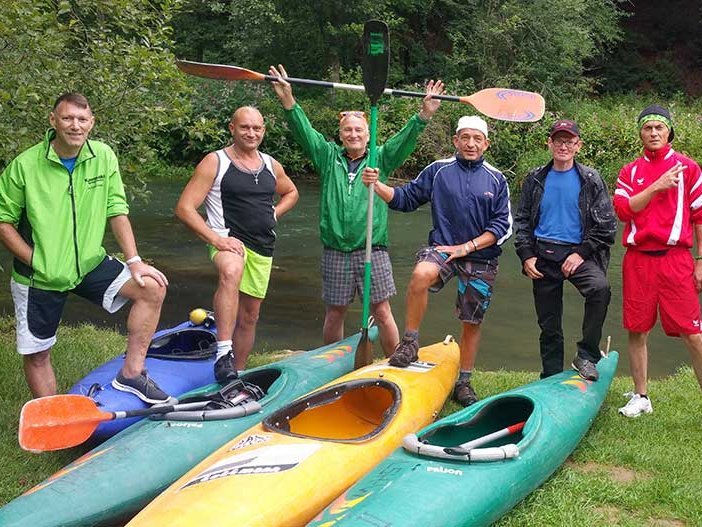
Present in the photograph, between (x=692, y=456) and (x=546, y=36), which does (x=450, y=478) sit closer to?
(x=692, y=456)

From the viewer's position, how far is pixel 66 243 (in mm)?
3969

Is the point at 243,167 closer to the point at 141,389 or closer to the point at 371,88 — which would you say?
the point at 371,88

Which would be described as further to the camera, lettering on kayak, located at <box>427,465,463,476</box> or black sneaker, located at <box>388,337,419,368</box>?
black sneaker, located at <box>388,337,419,368</box>

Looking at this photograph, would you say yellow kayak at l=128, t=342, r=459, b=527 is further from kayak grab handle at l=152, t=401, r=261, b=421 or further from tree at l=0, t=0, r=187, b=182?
tree at l=0, t=0, r=187, b=182

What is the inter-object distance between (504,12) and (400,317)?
15.3 m

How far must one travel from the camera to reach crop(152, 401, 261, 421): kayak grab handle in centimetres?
380

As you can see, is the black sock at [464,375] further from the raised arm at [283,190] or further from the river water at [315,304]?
the river water at [315,304]

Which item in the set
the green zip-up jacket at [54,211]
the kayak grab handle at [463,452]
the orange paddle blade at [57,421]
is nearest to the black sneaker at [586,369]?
the kayak grab handle at [463,452]

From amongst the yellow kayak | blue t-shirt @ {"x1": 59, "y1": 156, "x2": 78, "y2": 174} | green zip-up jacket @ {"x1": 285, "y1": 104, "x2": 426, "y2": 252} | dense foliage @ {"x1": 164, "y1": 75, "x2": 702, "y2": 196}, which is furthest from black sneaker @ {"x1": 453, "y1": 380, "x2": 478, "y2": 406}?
dense foliage @ {"x1": 164, "y1": 75, "x2": 702, "y2": 196}

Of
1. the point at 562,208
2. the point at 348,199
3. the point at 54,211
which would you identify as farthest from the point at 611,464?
the point at 54,211

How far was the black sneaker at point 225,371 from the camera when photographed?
426 cm

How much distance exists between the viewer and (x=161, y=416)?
380cm

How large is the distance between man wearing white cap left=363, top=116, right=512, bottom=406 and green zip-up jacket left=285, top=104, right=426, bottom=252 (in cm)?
20

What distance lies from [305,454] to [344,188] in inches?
80.3
